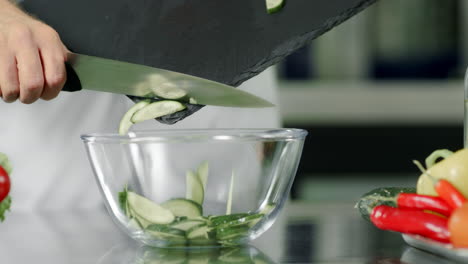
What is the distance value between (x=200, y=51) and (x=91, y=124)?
0.48m

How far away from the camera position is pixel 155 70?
101 cm

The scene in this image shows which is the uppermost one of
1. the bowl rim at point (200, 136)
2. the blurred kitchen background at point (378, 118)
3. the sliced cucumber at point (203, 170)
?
the bowl rim at point (200, 136)

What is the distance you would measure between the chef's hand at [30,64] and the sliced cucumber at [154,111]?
106 mm

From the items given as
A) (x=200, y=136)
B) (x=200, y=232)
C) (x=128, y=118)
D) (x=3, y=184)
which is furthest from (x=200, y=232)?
(x=3, y=184)

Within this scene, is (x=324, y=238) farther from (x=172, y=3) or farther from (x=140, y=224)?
(x=172, y=3)

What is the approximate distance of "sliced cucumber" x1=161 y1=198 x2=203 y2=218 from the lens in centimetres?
86

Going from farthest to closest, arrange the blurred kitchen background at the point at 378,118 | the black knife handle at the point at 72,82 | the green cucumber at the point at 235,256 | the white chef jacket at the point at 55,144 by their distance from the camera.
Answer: the blurred kitchen background at the point at 378,118 → the white chef jacket at the point at 55,144 → the black knife handle at the point at 72,82 → the green cucumber at the point at 235,256

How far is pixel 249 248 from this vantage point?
908 millimetres

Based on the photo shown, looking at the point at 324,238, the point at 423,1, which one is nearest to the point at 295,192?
the point at 423,1

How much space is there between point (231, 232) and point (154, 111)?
0.22m

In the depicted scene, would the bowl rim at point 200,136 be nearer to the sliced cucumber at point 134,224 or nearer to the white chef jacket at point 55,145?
the sliced cucumber at point 134,224

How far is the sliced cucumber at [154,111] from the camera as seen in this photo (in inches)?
39.9

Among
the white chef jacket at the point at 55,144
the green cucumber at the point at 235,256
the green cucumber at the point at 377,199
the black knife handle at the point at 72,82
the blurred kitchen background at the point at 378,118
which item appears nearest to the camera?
the green cucumber at the point at 235,256

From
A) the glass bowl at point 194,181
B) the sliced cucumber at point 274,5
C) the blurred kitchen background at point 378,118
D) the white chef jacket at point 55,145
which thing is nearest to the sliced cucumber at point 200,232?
the glass bowl at point 194,181
